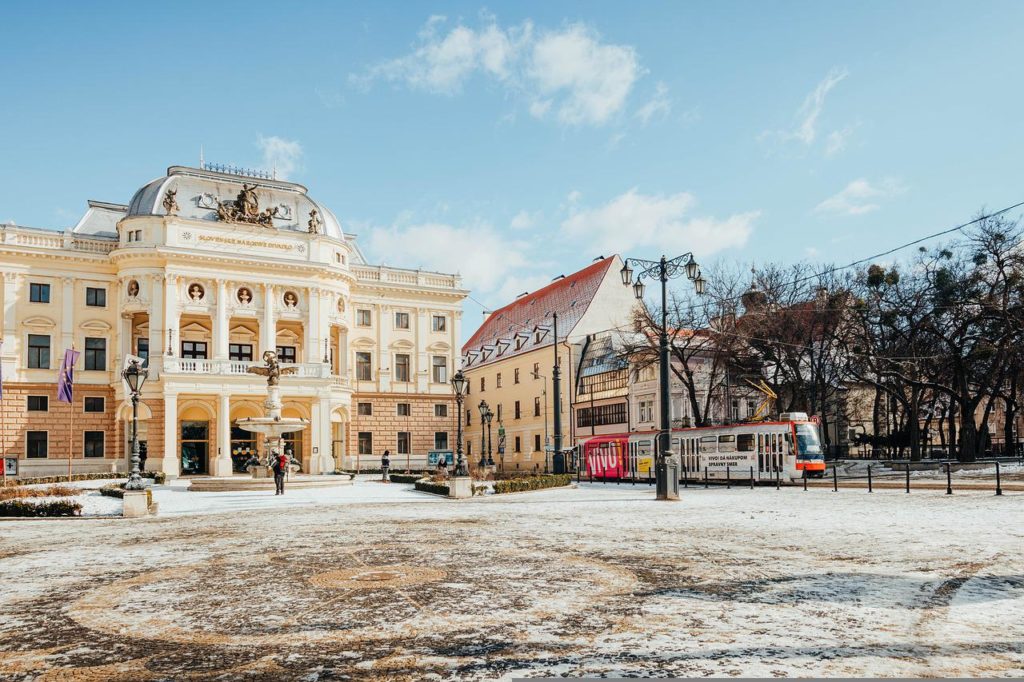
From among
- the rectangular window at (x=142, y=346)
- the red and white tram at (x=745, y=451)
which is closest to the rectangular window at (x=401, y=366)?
the rectangular window at (x=142, y=346)

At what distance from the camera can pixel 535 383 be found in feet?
217

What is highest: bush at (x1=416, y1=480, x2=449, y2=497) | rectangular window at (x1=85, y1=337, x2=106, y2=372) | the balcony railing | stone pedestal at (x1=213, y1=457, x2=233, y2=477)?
rectangular window at (x1=85, y1=337, x2=106, y2=372)

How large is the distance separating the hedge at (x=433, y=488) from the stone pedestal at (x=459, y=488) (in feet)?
2.65

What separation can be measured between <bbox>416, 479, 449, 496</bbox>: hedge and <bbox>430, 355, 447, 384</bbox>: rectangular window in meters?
31.4

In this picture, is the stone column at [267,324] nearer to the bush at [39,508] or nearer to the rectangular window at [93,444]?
the rectangular window at [93,444]

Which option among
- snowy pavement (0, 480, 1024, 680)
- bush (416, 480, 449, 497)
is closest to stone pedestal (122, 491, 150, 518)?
snowy pavement (0, 480, 1024, 680)

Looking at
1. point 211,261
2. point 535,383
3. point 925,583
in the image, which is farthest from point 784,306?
point 925,583

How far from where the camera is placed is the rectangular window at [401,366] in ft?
209

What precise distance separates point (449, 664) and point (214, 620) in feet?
9.24

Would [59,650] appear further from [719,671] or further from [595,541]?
[595,541]

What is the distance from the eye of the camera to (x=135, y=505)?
22.0 meters

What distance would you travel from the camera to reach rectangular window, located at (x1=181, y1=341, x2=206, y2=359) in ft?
178

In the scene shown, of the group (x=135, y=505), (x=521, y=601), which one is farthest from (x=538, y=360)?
(x=521, y=601)

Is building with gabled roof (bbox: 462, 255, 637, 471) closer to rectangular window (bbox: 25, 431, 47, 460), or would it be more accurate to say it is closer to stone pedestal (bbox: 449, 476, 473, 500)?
rectangular window (bbox: 25, 431, 47, 460)
